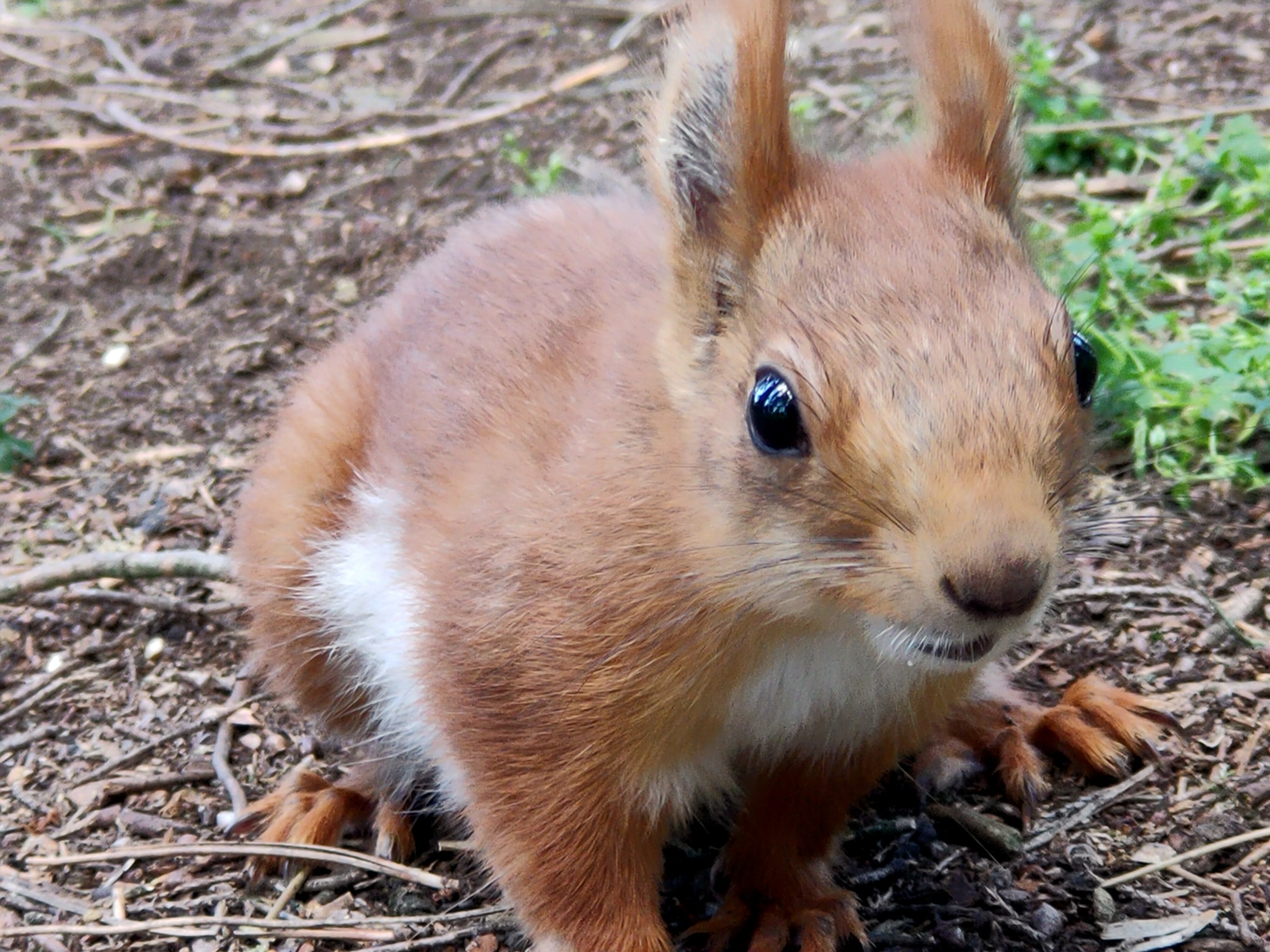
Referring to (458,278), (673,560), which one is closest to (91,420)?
(458,278)

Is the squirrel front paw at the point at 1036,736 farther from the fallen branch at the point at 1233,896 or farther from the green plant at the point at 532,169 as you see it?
the green plant at the point at 532,169

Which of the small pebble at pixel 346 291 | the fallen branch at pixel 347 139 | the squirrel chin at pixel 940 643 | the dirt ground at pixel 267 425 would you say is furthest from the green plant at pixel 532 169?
the squirrel chin at pixel 940 643

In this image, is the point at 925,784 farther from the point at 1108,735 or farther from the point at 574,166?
the point at 574,166

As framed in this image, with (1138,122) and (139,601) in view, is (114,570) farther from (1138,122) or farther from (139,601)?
(1138,122)

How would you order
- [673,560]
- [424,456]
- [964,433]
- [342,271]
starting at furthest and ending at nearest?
[342,271], [424,456], [673,560], [964,433]

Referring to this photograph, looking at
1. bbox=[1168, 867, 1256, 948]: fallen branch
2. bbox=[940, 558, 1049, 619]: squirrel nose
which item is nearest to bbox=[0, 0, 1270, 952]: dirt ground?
bbox=[1168, 867, 1256, 948]: fallen branch

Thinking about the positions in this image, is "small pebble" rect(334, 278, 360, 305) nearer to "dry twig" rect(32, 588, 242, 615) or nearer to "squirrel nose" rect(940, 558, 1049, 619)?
"dry twig" rect(32, 588, 242, 615)

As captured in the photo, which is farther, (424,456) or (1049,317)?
(424,456)
